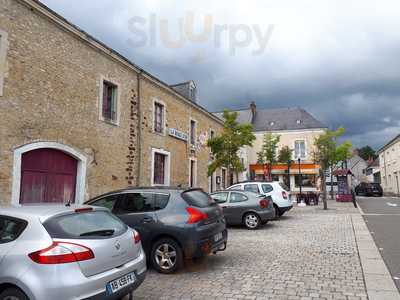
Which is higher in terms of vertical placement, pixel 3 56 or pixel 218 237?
pixel 3 56

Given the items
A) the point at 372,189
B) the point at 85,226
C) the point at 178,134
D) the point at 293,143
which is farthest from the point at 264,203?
the point at 293,143

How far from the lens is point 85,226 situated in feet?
12.4

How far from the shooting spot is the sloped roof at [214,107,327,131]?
38.3 metres

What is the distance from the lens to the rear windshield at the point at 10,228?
3.46 meters

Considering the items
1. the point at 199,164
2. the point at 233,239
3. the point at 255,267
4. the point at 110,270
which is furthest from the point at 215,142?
the point at 110,270

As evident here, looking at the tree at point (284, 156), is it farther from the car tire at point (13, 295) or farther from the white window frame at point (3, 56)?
the car tire at point (13, 295)

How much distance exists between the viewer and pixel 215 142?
19.0 meters

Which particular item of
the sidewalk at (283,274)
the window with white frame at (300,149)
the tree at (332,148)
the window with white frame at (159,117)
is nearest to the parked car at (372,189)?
the window with white frame at (300,149)

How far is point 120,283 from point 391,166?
145 feet

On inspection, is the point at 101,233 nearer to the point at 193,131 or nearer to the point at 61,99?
the point at 61,99

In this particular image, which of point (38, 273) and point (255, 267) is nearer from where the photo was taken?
point (38, 273)

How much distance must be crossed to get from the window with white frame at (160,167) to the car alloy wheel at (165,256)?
9.51 meters

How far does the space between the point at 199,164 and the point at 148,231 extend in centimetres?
1496

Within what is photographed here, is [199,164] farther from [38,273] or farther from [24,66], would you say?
[38,273]
